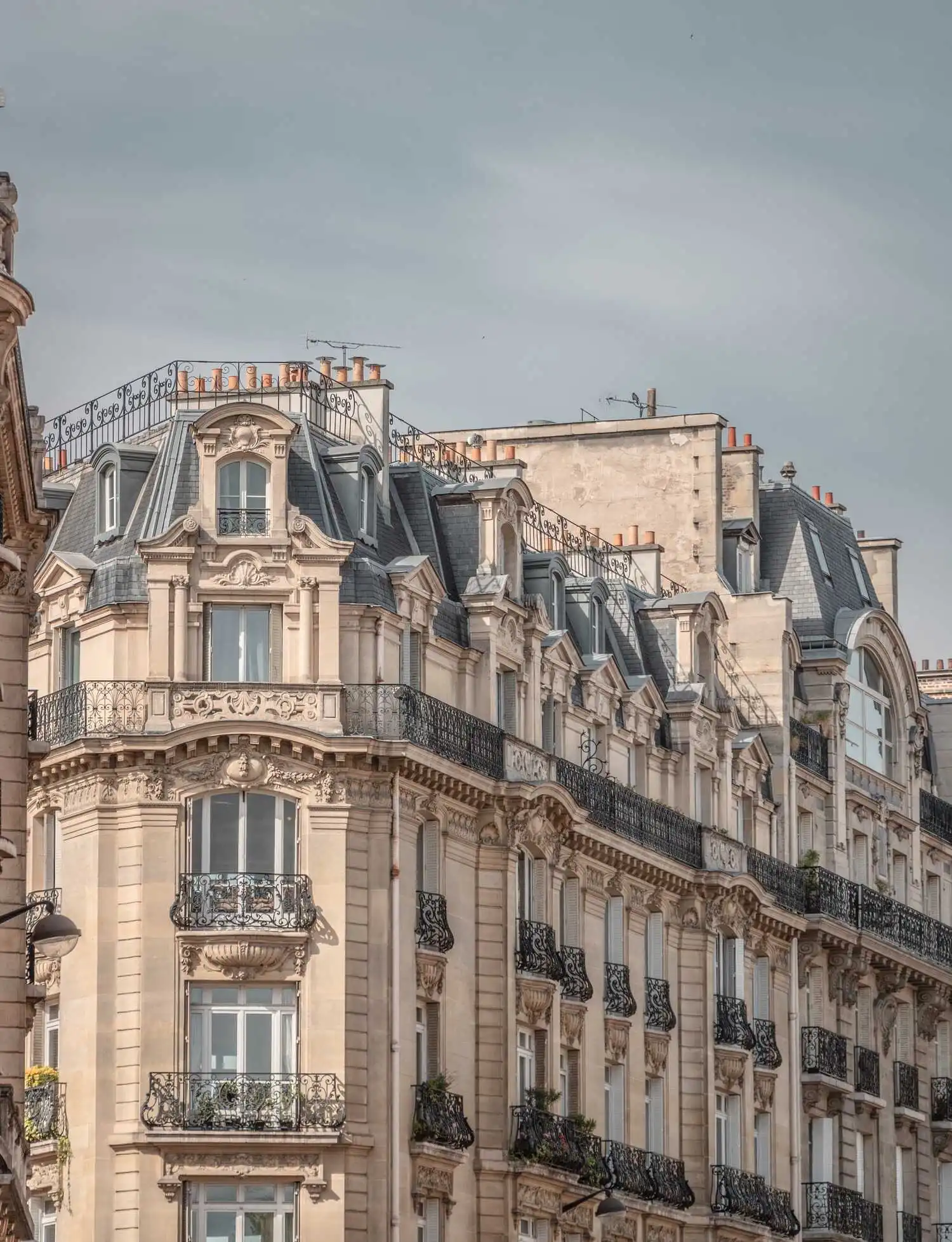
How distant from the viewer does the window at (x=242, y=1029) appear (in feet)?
189

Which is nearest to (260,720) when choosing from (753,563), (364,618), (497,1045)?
(364,618)

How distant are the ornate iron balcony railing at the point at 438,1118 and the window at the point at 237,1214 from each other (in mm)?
2600

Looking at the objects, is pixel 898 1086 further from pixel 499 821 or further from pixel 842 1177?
pixel 499 821

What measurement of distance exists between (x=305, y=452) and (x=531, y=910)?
7.92 metres

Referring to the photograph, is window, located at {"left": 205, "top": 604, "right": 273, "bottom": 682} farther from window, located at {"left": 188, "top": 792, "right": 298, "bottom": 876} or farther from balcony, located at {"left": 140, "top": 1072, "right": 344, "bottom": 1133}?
balcony, located at {"left": 140, "top": 1072, "right": 344, "bottom": 1133}

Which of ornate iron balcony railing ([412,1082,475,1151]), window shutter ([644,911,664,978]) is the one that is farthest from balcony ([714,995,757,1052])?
ornate iron balcony railing ([412,1082,475,1151])

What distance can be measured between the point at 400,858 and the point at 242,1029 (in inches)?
137

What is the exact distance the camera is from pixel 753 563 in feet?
252

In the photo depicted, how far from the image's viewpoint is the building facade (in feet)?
189

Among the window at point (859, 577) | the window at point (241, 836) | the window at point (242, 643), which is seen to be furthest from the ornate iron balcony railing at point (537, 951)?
the window at point (859, 577)

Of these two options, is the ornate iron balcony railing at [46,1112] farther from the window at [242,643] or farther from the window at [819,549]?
the window at [819,549]

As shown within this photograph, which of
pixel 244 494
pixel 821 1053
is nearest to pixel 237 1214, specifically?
pixel 244 494

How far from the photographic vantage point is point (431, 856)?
6041 centimetres

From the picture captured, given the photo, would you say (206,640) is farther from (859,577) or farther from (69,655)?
(859,577)
